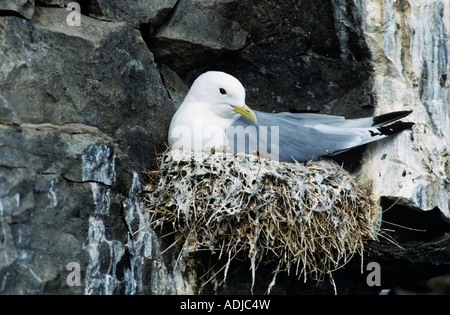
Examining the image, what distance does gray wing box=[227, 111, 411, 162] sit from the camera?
13.3 feet

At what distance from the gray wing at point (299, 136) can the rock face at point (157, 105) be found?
0.22m

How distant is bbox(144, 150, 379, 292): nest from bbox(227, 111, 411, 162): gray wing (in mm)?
180

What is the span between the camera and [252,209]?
3.57 metres

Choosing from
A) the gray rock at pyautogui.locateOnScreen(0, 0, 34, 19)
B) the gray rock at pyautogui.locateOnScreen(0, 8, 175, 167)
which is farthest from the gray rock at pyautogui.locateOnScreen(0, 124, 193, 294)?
the gray rock at pyautogui.locateOnScreen(0, 0, 34, 19)

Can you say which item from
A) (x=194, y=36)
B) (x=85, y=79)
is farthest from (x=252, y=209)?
(x=194, y=36)

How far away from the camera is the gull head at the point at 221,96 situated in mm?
4062

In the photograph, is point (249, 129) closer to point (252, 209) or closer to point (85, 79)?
point (252, 209)

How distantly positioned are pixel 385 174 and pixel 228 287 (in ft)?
4.65

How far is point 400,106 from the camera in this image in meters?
4.50

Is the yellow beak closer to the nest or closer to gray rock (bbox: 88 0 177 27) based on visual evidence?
the nest

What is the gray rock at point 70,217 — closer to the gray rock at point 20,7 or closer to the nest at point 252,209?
the nest at point 252,209

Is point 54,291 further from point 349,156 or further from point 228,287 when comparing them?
point 349,156

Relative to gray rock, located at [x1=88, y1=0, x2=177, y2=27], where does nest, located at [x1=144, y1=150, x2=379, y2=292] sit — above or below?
below

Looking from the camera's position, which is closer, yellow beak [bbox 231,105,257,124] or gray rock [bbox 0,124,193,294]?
gray rock [bbox 0,124,193,294]
